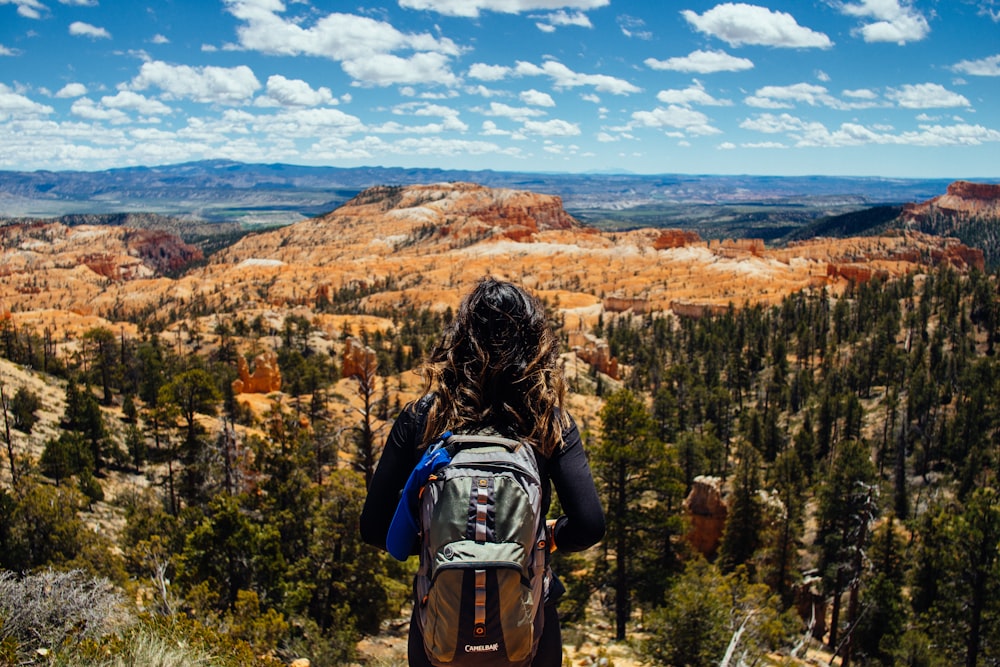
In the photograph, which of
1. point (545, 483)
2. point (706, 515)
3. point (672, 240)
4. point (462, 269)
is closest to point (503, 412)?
point (545, 483)

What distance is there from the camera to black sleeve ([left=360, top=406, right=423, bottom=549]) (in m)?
2.90

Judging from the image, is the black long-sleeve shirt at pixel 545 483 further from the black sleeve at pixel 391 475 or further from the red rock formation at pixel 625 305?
the red rock formation at pixel 625 305

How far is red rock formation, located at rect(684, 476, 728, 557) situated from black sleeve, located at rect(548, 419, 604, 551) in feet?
82.2

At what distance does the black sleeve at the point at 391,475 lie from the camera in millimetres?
2898

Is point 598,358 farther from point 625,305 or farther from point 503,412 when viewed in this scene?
point 503,412

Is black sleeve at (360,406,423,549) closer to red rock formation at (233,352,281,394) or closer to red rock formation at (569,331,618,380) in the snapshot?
red rock formation at (233,352,281,394)

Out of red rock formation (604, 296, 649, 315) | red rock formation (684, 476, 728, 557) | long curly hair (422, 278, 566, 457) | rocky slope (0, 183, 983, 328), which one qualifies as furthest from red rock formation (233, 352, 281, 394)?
red rock formation (604, 296, 649, 315)

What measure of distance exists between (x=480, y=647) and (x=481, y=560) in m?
0.36

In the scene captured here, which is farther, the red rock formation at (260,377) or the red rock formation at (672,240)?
the red rock formation at (672,240)

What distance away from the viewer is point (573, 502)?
2.86m

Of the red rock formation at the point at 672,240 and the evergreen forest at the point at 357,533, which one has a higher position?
the red rock formation at the point at 672,240

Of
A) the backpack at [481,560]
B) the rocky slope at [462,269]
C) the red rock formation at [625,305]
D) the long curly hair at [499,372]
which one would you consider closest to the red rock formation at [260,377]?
the long curly hair at [499,372]

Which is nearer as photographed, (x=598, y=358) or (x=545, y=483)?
(x=545, y=483)

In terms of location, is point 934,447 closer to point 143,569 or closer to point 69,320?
point 143,569
